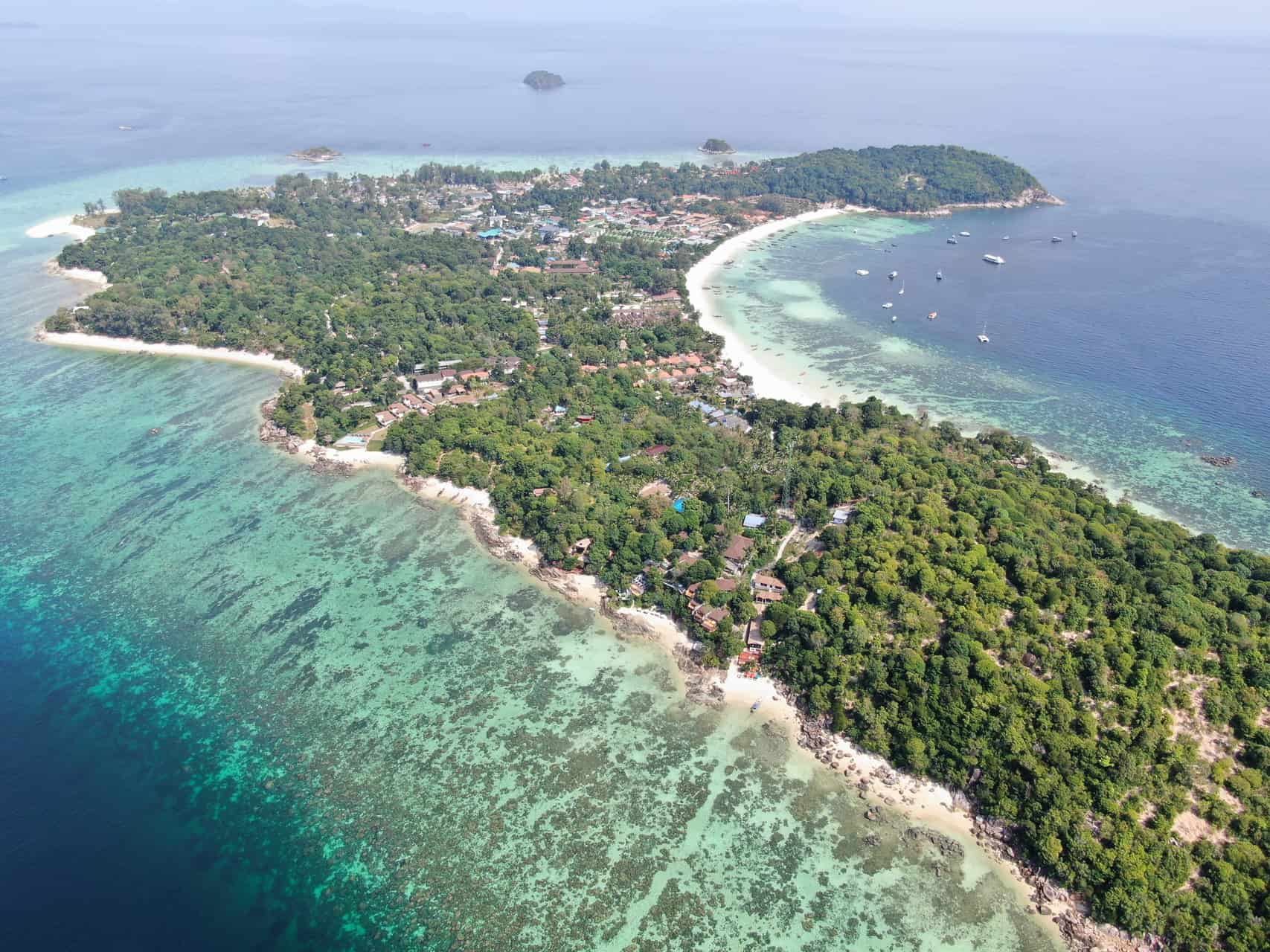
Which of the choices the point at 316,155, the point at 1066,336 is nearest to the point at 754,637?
the point at 1066,336

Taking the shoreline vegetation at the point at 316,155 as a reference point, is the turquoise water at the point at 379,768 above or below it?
above

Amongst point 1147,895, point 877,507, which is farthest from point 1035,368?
point 1147,895

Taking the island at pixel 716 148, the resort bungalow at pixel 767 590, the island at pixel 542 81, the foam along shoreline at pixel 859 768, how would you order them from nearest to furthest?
1. the foam along shoreline at pixel 859 768
2. the resort bungalow at pixel 767 590
3. the island at pixel 716 148
4. the island at pixel 542 81

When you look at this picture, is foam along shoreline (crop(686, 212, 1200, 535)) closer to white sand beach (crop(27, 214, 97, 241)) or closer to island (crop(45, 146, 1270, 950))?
island (crop(45, 146, 1270, 950))

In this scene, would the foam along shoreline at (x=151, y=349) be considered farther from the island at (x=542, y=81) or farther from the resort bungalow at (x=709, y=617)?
the island at (x=542, y=81)

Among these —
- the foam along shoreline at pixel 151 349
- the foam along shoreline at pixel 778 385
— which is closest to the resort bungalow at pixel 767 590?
the foam along shoreline at pixel 778 385

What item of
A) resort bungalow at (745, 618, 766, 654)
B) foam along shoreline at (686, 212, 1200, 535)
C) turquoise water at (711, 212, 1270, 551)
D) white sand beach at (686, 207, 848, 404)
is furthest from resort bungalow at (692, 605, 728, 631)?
turquoise water at (711, 212, 1270, 551)
